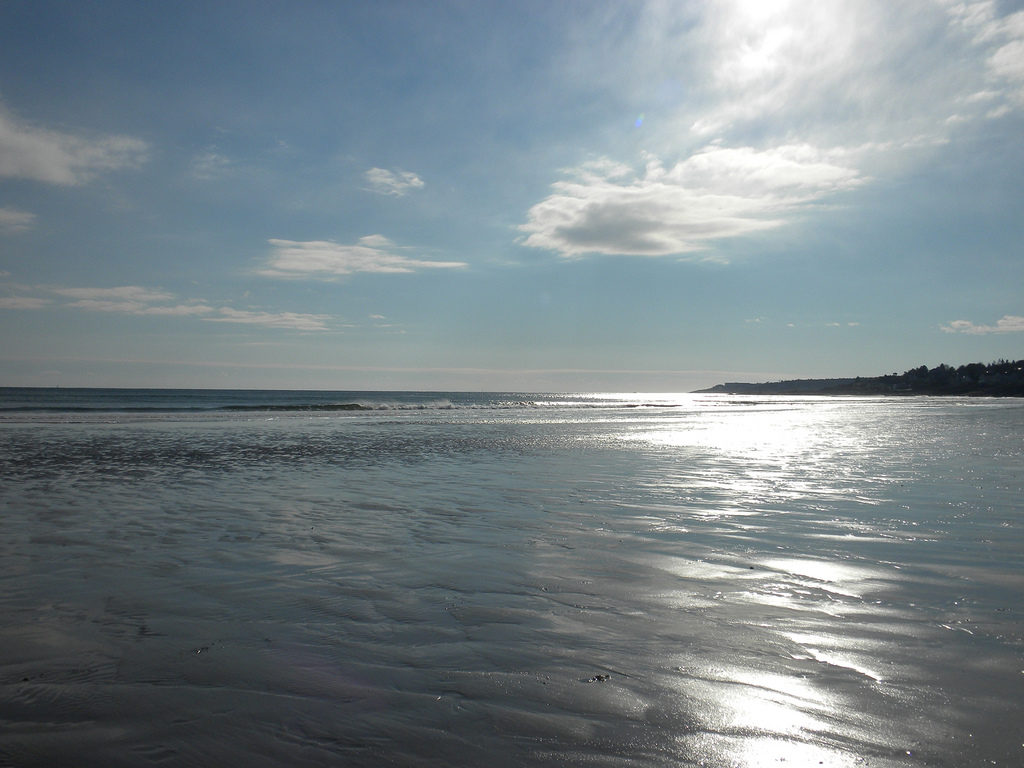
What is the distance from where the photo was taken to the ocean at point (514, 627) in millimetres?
3412

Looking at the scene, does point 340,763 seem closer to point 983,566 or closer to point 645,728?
point 645,728

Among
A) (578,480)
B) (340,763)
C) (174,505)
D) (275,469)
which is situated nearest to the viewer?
(340,763)

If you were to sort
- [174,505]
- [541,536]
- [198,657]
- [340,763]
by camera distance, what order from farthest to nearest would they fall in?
[174,505]
[541,536]
[198,657]
[340,763]

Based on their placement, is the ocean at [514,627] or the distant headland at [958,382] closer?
the ocean at [514,627]

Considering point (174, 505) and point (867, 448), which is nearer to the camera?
point (174, 505)

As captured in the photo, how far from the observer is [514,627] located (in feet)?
16.6

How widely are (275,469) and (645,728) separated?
13.8 m

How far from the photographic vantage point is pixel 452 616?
532 centimetres

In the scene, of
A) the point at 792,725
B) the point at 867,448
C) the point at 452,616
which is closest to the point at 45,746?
the point at 452,616

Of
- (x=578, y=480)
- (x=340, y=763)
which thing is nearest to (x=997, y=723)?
(x=340, y=763)

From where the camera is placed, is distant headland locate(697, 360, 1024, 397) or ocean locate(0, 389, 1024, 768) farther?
distant headland locate(697, 360, 1024, 397)

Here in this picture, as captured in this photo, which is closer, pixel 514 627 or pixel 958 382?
pixel 514 627

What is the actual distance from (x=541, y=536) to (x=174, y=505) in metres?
6.50

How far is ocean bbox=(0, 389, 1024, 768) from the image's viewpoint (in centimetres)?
341
